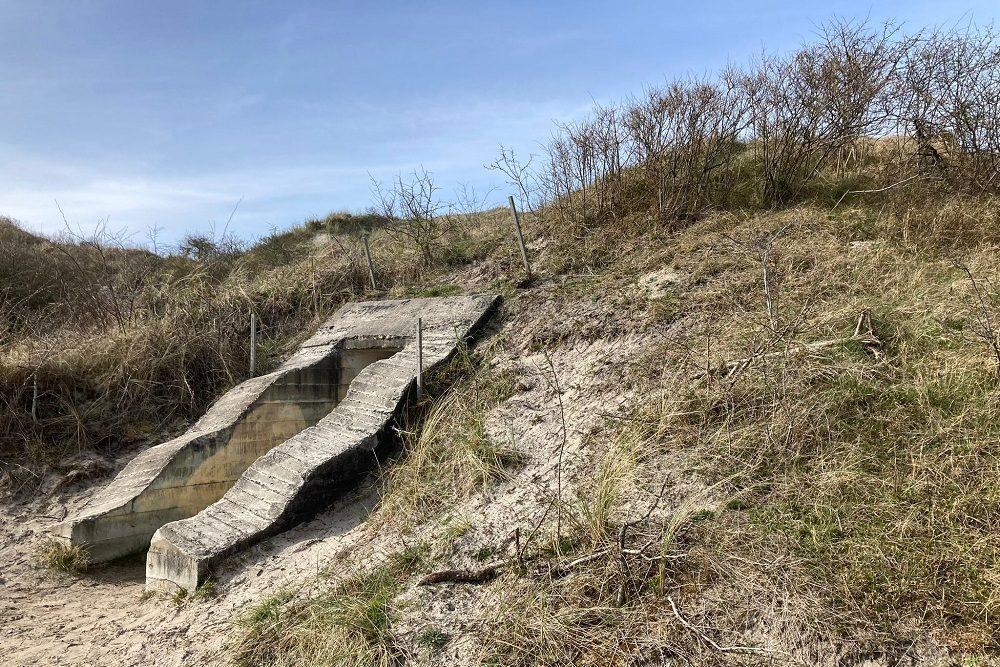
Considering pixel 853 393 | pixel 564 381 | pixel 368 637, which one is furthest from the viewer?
pixel 564 381

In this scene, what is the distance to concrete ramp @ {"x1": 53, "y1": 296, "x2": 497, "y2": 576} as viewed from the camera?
709cm

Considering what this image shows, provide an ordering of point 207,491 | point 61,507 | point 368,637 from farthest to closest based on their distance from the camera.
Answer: point 61,507
point 207,491
point 368,637

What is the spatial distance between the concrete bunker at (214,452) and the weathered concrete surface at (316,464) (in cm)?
39

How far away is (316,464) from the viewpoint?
7.40 metres

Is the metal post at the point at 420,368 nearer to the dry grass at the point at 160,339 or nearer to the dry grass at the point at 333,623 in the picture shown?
the dry grass at the point at 160,339

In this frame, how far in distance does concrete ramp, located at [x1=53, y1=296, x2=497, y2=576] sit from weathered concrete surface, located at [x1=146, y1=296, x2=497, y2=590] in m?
0.01

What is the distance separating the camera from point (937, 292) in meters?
6.97

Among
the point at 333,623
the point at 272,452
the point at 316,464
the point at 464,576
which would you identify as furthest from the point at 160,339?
the point at 464,576

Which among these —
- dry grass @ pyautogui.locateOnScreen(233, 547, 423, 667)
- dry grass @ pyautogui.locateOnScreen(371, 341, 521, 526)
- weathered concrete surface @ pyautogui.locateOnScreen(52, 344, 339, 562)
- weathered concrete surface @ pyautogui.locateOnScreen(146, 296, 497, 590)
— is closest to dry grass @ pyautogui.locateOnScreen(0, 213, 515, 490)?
weathered concrete surface @ pyautogui.locateOnScreen(146, 296, 497, 590)

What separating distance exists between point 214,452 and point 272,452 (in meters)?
1.20

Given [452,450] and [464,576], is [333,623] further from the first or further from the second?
[452,450]

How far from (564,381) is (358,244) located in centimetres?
699

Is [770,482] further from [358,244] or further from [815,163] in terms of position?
[358,244]

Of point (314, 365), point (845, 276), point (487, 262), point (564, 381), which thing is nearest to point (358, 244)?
point (487, 262)
